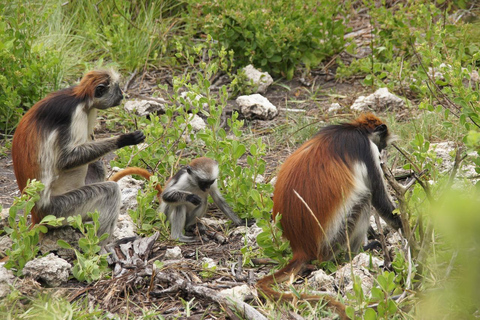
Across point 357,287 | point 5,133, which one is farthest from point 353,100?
point 357,287

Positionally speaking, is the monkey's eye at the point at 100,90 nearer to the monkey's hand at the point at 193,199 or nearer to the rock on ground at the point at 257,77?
the monkey's hand at the point at 193,199

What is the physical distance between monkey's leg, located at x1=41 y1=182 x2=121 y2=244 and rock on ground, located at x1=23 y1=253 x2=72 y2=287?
0.84m

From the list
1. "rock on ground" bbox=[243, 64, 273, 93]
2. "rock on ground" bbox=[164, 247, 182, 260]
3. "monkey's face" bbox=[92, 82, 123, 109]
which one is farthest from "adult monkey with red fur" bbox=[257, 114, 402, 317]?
"rock on ground" bbox=[243, 64, 273, 93]

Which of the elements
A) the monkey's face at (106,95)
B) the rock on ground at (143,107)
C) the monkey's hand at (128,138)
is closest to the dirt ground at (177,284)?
the monkey's hand at (128,138)

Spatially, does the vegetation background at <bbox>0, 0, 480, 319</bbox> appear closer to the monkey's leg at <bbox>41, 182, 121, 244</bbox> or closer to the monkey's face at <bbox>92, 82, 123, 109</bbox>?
the monkey's leg at <bbox>41, 182, 121, 244</bbox>

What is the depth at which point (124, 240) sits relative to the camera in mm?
5730

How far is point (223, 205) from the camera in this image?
6309mm

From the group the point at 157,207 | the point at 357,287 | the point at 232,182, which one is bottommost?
the point at 157,207

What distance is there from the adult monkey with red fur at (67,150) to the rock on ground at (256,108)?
3.04 meters

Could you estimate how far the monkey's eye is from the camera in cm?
587

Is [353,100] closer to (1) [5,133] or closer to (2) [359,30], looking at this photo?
(2) [359,30]

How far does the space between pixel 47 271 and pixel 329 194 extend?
2304mm

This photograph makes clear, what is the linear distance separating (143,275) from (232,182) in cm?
165

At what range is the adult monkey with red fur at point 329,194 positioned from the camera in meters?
4.86
